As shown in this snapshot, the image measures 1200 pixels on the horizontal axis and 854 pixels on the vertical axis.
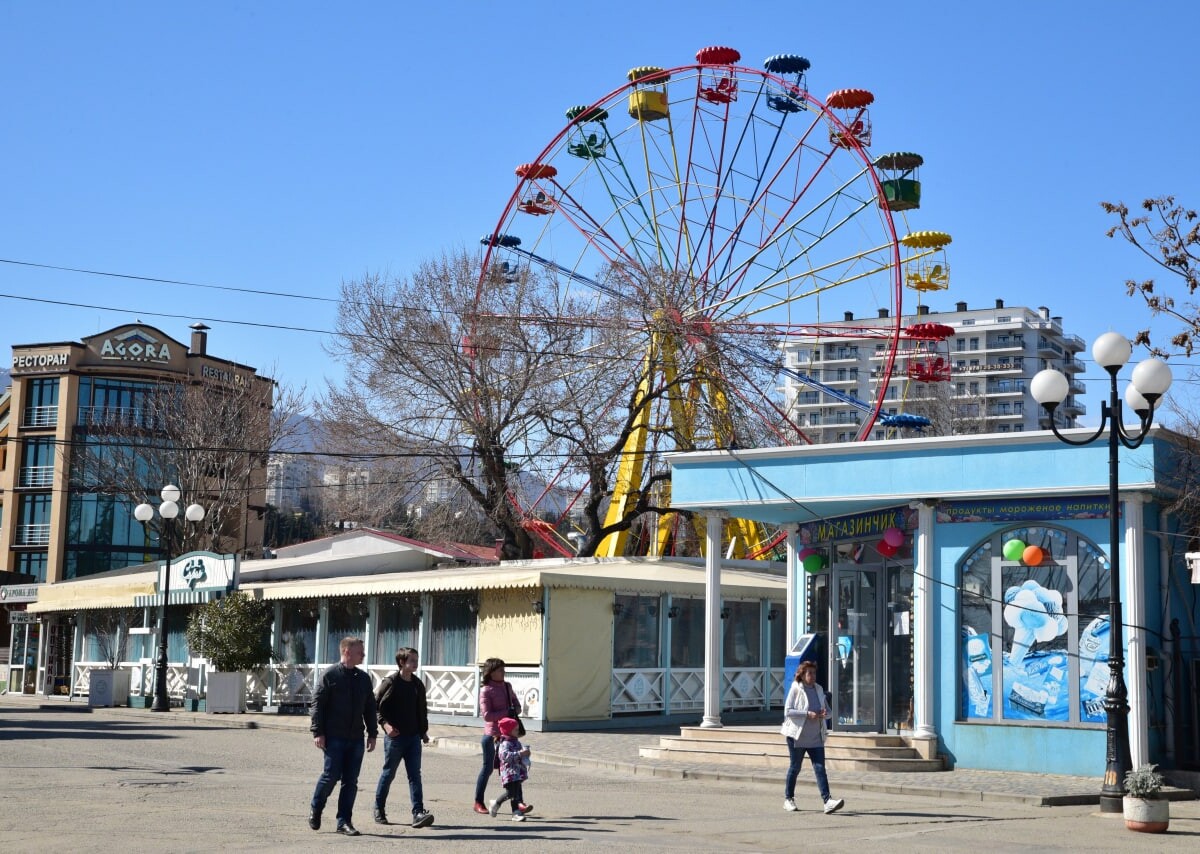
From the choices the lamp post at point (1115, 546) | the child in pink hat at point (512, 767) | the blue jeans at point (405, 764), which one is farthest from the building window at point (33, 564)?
the lamp post at point (1115, 546)

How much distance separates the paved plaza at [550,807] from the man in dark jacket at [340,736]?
0.23m

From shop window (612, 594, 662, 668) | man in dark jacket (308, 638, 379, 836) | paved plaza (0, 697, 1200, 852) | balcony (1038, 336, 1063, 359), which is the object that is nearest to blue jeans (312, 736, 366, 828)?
man in dark jacket (308, 638, 379, 836)

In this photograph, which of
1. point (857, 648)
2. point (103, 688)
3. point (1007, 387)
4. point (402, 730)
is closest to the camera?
point (402, 730)

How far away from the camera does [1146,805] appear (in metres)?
12.1

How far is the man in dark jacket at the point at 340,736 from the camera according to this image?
1074cm

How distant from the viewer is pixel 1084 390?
4685 inches

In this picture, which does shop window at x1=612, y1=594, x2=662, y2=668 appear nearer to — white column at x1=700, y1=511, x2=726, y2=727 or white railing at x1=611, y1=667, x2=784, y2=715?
white railing at x1=611, y1=667, x2=784, y2=715

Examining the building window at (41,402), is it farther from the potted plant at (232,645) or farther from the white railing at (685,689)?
the white railing at (685,689)

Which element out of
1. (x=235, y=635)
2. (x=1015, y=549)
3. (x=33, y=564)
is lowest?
(x=235, y=635)

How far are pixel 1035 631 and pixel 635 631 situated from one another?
400 inches

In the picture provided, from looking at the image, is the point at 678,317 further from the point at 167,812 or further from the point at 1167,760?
the point at 167,812

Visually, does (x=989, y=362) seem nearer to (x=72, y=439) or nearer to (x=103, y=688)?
(x=72, y=439)

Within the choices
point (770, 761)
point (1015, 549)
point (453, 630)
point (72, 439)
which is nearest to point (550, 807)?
point (770, 761)

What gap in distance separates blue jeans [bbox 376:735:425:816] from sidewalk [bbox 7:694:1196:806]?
6.12 metres
